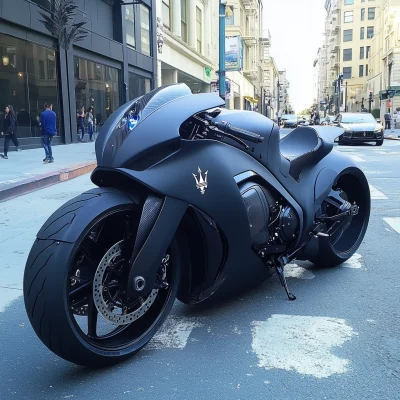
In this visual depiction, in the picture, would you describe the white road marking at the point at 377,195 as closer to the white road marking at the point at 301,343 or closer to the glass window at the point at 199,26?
the white road marking at the point at 301,343

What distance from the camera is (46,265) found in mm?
2264

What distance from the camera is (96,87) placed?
2275 centimetres

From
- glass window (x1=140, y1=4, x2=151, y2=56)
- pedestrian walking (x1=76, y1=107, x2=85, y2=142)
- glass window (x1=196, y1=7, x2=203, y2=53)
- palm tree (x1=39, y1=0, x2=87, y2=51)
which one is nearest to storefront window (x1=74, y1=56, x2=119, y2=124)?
pedestrian walking (x1=76, y1=107, x2=85, y2=142)

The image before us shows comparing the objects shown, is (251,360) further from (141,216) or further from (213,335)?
(141,216)

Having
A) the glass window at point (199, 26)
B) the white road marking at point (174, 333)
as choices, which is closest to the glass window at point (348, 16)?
the glass window at point (199, 26)

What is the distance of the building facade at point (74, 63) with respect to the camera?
647 inches

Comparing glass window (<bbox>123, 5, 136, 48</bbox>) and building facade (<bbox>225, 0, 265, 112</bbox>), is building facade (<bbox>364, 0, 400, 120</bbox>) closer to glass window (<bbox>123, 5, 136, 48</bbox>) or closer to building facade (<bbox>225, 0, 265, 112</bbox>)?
building facade (<bbox>225, 0, 265, 112</bbox>)

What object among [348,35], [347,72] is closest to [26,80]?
[348,35]

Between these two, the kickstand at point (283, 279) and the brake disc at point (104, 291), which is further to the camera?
the kickstand at point (283, 279)

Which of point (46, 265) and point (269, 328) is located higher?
point (46, 265)

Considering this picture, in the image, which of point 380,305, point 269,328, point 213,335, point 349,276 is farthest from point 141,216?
point 349,276

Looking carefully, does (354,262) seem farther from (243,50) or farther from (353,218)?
(243,50)

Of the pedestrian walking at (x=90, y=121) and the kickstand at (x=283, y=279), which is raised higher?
the pedestrian walking at (x=90, y=121)

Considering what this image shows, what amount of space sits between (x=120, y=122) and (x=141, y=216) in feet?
1.85
